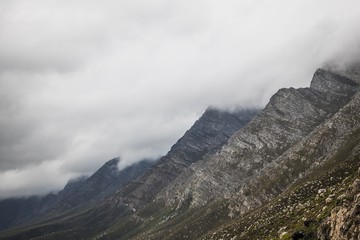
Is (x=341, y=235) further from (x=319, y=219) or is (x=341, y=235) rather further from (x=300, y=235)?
(x=319, y=219)

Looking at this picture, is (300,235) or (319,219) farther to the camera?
(319,219)

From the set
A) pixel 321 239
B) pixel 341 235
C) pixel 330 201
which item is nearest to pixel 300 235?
pixel 321 239

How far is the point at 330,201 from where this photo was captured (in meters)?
172

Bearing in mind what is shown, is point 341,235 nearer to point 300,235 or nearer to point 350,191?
point 350,191

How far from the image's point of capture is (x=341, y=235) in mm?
94625

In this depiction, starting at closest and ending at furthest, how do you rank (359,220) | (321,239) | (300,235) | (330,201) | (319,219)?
(359,220) → (321,239) → (300,235) → (319,219) → (330,201)

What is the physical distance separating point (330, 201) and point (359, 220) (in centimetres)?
8628

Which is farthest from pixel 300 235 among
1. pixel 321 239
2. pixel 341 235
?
pixel 341 235

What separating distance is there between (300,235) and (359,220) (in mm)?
39314

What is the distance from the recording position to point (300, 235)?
127 m

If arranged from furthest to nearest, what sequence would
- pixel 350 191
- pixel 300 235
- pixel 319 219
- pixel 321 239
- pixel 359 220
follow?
pixel 319 219 → pixel 300 235 → pixel 350 191 → pixel 321 239 → pixel 359 220

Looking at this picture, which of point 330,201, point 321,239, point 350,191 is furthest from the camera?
point 330,201

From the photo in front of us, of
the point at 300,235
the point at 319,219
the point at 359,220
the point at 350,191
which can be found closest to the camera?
the point at 359,220

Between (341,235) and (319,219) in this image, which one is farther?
(319,219)
